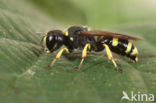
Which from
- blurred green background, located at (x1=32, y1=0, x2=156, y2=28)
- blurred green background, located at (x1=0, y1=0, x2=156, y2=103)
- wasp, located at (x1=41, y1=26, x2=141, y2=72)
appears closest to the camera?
blurred green background, located at (x1=0, y1=0, x2=156, y2=103)

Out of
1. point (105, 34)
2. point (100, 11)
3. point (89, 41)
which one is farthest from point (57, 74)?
point (100, 11)

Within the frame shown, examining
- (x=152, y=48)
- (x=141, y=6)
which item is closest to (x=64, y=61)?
(x=152, y=48)

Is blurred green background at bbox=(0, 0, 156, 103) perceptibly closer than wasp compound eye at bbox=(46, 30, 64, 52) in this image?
Yes

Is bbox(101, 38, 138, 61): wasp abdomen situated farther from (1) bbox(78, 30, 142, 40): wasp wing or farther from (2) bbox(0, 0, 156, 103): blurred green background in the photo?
(1) bbox(78, 30, 142, 40): wasp wing

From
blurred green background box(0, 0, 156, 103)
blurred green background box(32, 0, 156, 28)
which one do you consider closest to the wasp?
blurred green background box(0, 0, 156, 103)

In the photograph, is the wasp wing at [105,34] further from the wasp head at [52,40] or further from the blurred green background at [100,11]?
the blurred green background at [100,11]

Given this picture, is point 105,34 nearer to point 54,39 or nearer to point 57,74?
point 54,39
